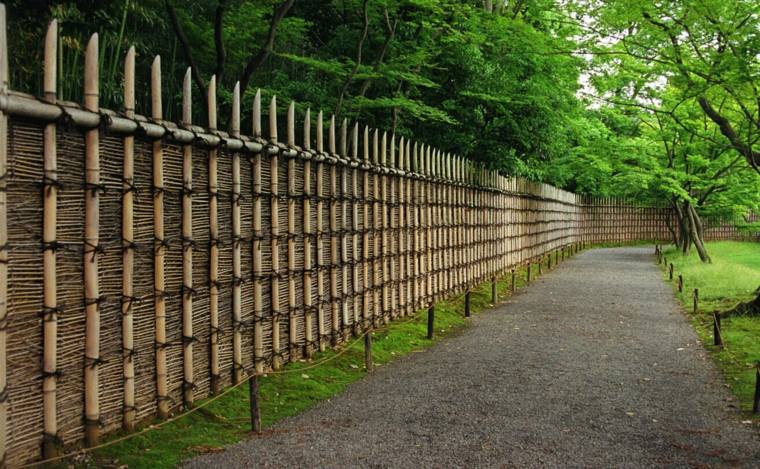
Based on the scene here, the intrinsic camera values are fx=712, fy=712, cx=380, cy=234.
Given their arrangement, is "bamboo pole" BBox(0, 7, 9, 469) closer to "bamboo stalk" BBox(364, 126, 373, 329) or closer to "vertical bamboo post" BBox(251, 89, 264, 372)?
"vertical bamboo post" BBox(251, 89, 264, 372)

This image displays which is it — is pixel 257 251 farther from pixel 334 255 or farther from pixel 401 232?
pixel 401 232

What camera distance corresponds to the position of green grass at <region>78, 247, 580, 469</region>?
5043 mm

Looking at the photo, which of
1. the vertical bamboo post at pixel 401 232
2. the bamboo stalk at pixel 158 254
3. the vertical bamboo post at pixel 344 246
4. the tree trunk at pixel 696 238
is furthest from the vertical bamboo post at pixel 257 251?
the tree trunk at pixel 696 238

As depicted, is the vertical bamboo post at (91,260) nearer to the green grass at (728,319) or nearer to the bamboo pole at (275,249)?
the bamboo pole at (275,249)

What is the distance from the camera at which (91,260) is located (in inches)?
193

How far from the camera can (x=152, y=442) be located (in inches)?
207

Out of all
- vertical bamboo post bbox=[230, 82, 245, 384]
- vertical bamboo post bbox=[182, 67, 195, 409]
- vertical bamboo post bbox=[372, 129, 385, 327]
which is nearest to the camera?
vertical bamboo post bbox=[182, 67, 195, 409]

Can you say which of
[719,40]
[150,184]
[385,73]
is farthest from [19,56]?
[719,40]

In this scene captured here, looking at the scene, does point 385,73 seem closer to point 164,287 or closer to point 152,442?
point 164,287

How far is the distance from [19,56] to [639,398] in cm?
819

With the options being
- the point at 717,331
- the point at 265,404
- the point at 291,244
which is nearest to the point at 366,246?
the point at 291,244

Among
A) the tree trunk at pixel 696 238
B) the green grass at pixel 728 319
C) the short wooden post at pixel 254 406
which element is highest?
the tree trunk at pixel 696 238

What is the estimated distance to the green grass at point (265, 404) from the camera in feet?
16.5

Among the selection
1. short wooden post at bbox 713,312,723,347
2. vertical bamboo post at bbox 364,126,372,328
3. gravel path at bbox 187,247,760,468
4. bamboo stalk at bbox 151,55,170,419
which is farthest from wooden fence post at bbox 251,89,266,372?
short wooden post at bbox 713,312,723,347
